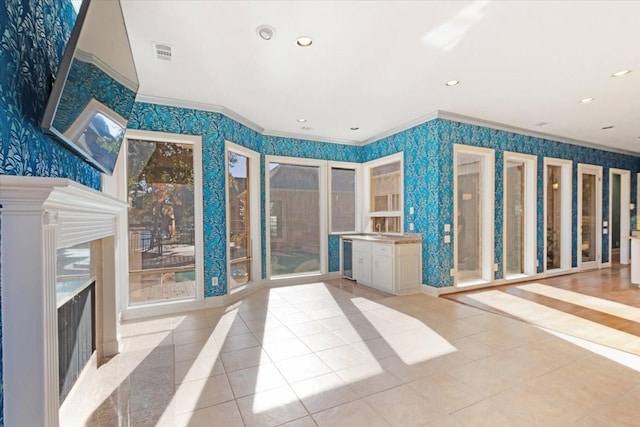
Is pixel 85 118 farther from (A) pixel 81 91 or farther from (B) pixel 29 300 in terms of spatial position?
(B) pixel 29 300

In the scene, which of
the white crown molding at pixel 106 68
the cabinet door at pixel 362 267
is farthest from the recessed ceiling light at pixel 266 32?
the cabinet door at pixel 362 267

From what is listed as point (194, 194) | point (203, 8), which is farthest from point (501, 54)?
point (194, 194)

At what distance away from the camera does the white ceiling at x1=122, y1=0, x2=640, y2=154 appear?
2.33 meters

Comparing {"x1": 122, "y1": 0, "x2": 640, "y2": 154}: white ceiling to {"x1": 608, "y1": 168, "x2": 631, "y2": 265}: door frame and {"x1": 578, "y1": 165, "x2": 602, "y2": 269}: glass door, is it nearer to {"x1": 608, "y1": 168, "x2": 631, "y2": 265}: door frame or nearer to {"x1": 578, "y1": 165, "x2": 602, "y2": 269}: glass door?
{"x1": 578, "y1": 165, "x2": 602, "y2": 269}: glass door

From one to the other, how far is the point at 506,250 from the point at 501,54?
360cm

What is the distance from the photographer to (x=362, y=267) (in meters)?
5.54

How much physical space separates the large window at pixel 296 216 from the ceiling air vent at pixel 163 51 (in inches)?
106

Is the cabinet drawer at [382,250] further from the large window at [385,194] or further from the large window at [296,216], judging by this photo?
the large window at [296,216]

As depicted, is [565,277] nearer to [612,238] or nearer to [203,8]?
[612,238]

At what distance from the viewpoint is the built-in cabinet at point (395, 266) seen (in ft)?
15.6

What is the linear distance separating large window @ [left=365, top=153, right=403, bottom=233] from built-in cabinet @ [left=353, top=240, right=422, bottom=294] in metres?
0.75

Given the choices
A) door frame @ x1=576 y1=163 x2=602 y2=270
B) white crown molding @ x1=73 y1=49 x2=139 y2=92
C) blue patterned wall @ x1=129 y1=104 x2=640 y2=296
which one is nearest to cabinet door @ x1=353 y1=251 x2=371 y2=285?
blue patterned wall @ x1=129 y1=104 x2=640 y2=296

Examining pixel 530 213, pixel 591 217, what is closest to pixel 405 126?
pixel 530 213

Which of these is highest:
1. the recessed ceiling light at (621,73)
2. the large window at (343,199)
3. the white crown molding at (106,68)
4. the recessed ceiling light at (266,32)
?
the recessed ceiling light at (266,32)
